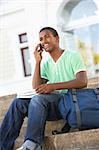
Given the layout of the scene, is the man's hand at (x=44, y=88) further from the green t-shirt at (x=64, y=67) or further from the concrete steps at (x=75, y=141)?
the concrete steps at (x=75, y=141)

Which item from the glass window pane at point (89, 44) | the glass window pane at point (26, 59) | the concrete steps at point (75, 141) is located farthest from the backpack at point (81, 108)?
the glass window pane at point (26, 59)

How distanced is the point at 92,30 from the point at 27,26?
4.87ft

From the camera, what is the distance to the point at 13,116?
10.4 ft

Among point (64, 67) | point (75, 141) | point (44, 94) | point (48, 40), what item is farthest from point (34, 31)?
point (75, 141)

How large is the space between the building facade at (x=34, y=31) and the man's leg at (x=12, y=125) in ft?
16.5

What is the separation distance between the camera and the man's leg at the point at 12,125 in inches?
124

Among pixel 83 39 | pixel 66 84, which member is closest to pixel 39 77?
pixel 66 84

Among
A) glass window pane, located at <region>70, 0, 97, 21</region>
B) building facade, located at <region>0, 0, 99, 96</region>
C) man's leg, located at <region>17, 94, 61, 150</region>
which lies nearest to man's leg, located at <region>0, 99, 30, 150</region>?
man's leg, located at <region>17, 94, 61, 150</region>

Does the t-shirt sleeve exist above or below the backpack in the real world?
above

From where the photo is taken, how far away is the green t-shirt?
131 inches

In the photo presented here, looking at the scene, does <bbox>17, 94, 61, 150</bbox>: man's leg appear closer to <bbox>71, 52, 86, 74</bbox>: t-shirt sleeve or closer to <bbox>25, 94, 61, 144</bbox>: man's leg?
<bbox>25, 94, 61, 144</bbox>: man's leg

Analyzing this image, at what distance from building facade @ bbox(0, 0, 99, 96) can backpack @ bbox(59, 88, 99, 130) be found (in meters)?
5.10

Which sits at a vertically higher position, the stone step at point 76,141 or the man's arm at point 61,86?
the man's arm at point 61,86

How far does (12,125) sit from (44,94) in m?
0.33
